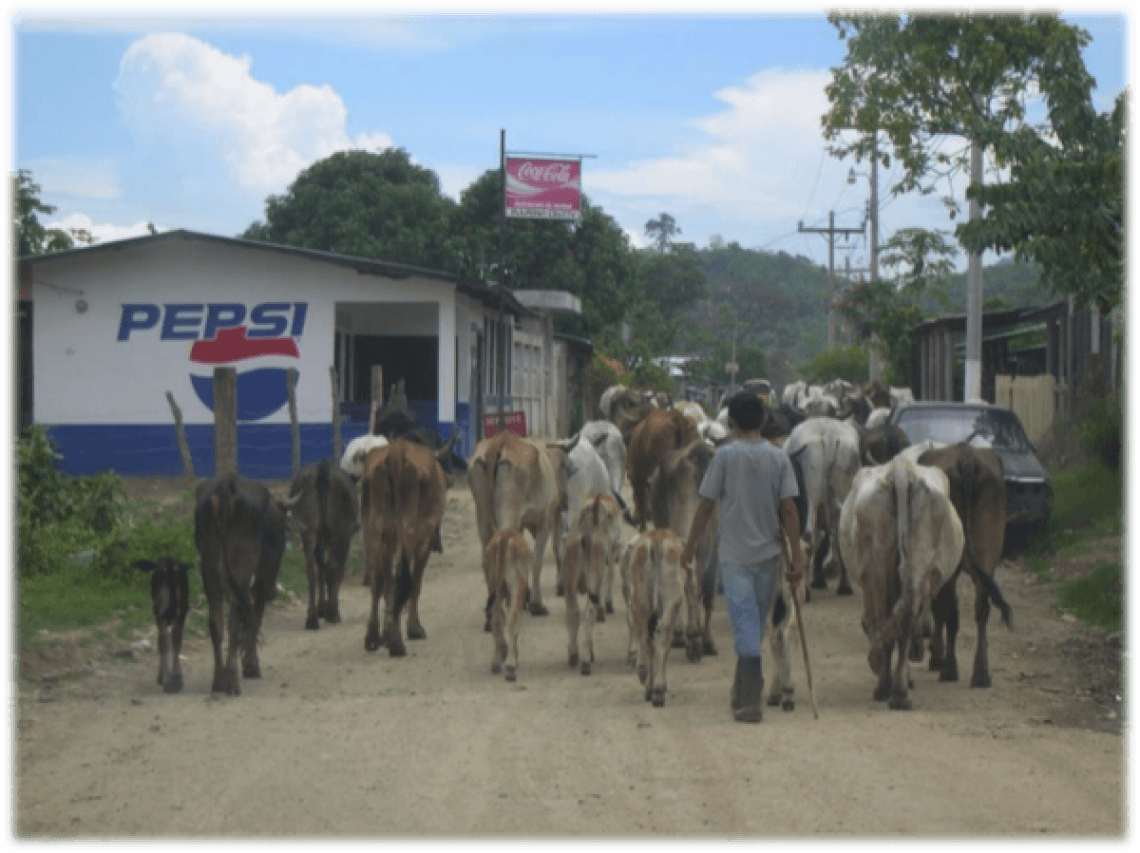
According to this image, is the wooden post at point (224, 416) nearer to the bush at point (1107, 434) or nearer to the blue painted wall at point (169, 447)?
the bush at point (1107, 434)

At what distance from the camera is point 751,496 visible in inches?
365

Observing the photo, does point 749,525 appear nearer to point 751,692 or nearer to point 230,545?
point 751,692

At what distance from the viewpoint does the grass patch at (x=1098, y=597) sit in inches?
514

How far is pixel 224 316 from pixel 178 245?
60.0 inches

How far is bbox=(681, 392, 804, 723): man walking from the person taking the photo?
923 centimetres

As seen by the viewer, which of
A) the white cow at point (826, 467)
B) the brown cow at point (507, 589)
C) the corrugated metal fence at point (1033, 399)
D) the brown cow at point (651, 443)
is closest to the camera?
the brown cow at point (507, 589)

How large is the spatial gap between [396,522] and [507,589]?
1.66m

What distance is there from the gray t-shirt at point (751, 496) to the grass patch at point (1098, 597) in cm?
471

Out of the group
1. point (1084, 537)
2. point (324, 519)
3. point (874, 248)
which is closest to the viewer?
point (324, 519)

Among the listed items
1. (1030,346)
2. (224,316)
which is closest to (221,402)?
(224,316)

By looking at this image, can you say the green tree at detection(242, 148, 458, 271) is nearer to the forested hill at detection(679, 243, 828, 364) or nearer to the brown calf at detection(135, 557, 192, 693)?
the forested hill at detection(679, 243, 828, 364)

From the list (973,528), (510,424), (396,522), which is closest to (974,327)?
(510,424)

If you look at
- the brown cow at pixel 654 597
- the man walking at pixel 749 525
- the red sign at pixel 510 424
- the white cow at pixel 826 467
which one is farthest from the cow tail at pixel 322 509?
the red sign at pixel 510 424

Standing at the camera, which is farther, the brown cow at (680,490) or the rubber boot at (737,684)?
the brown cow at (680,490)
